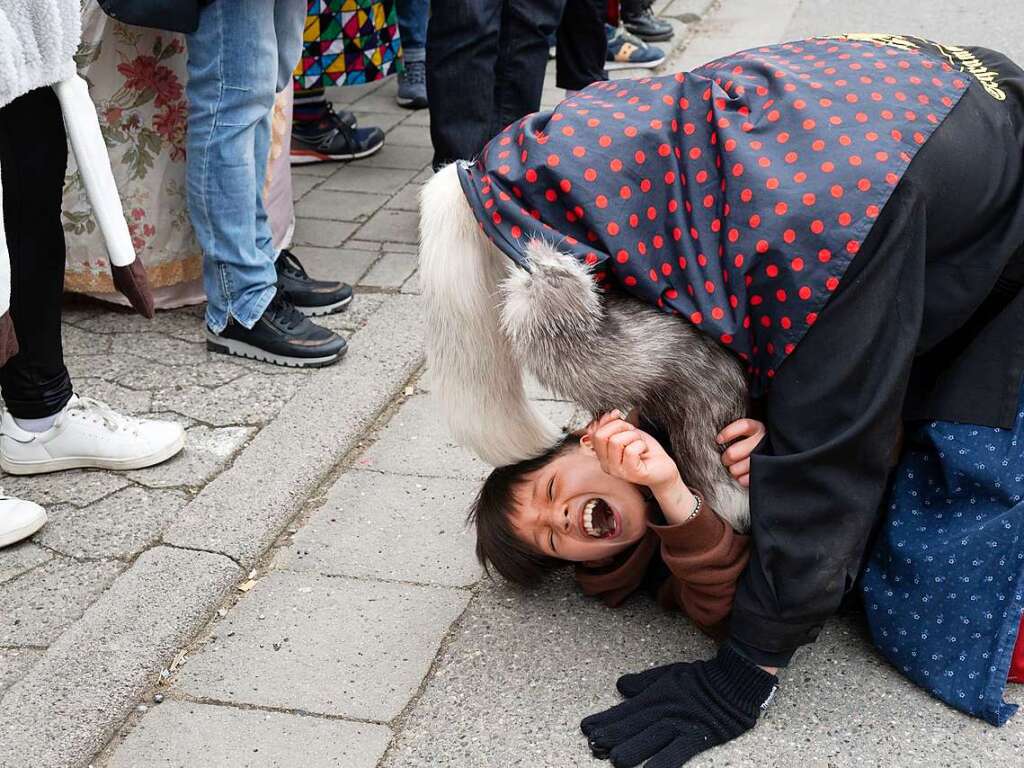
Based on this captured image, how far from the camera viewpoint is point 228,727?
6.37 feet

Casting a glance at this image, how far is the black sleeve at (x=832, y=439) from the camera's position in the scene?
166 cm

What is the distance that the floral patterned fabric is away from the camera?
3037 millimetres


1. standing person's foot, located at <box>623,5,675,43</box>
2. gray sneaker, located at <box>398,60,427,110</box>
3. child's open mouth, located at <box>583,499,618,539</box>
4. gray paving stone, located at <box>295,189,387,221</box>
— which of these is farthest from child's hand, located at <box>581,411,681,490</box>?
standing person's foot, located at <box>623,5,675,43</box>

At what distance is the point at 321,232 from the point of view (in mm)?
3883

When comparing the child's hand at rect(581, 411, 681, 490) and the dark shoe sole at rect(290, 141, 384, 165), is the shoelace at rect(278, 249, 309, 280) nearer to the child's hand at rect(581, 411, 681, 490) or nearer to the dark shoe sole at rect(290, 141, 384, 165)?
the dark shoe sole at rect(290, 141, 384, 165)

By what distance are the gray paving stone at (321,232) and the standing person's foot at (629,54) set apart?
2031 millimetres

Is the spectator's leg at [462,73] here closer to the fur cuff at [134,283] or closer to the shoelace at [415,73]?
the fur cuff at [134,283]

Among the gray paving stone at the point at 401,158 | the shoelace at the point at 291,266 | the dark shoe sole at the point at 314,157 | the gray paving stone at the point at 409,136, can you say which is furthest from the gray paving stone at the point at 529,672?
the gray paving stone at the point at 409,136

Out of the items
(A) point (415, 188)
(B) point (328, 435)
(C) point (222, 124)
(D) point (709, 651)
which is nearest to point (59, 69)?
(C) point (222, 124)

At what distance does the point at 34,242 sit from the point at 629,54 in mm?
3654

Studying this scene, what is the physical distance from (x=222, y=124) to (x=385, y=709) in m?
1.53

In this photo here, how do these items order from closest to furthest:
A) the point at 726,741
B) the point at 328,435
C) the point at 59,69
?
1. the point at 726,741
2. the point at 59,69
3. the point at 328,435

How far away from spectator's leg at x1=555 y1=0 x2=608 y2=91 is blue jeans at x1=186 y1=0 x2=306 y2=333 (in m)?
1.52

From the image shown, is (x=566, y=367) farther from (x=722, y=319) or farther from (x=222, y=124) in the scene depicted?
(x=222, y=124)
